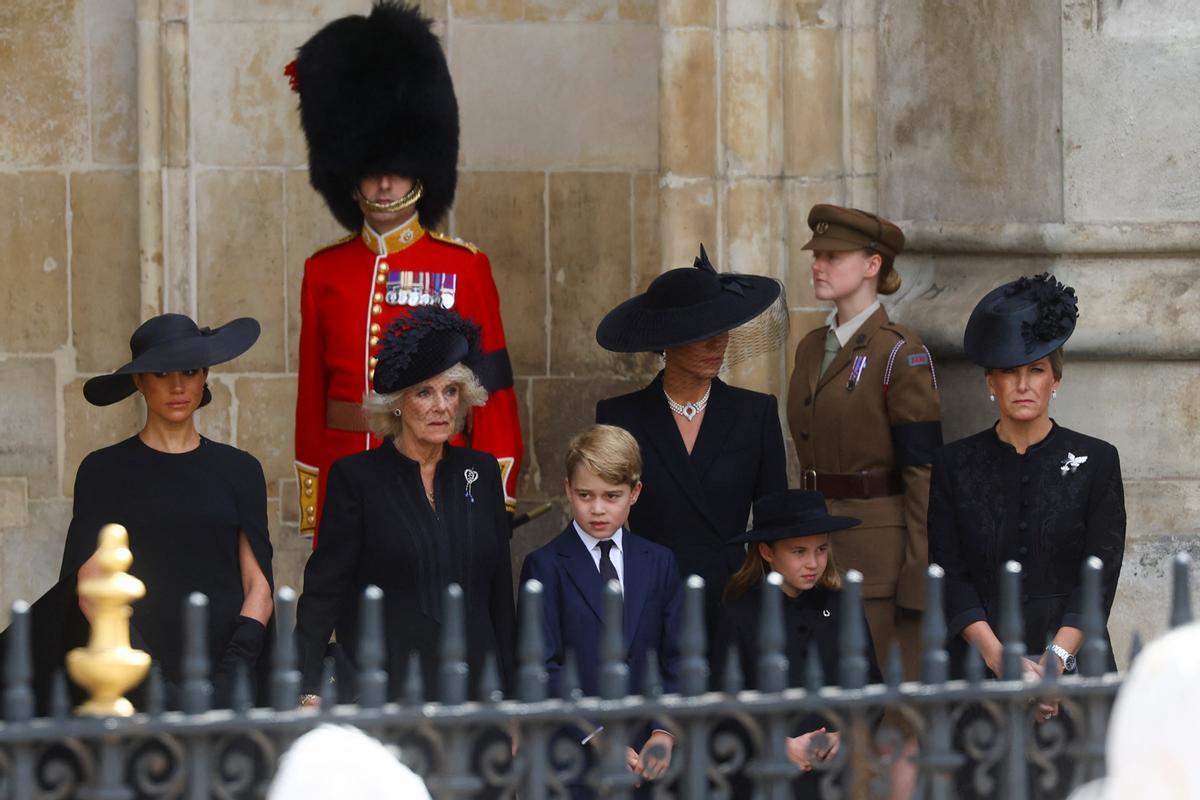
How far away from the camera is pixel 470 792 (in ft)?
11.8

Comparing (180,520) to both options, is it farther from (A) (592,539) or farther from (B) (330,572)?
(A) (592,539)

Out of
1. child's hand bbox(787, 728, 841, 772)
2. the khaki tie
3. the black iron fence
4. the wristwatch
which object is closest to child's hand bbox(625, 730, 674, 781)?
child's hand bbox(787, 728, 841, 772)

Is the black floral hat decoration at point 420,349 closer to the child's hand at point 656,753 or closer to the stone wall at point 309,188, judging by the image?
the child's hand at point 656,753

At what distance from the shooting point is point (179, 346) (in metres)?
5.65

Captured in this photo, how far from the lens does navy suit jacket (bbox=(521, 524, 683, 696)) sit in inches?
206

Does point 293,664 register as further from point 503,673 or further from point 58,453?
point 58,453

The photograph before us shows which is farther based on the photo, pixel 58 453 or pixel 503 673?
pixel 58 453

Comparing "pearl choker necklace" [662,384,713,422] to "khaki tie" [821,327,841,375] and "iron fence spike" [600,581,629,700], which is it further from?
"iron fence spike" [600,581,629,700]

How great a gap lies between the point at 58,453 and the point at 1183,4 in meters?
3.67

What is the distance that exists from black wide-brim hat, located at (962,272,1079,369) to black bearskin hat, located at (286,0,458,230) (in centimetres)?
175

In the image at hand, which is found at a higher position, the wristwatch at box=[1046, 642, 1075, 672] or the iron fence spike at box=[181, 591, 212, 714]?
the iron fence spike at box=[181, 591, 212, 714]

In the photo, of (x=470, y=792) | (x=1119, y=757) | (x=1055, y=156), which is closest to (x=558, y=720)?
(x=470, y=792)

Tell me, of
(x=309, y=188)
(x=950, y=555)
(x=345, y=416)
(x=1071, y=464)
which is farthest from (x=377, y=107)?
(x=1071, y=464)

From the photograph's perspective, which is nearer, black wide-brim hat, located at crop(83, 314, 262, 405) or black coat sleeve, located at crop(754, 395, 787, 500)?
black wide-brim hat, located at crop(83, 314, 262, 405)
